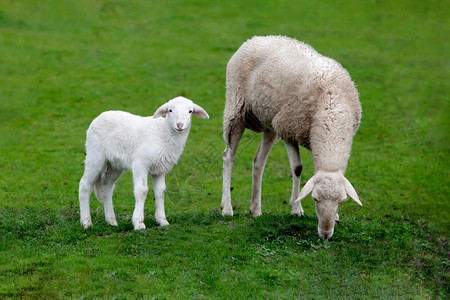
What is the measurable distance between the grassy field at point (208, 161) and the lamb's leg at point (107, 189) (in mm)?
321

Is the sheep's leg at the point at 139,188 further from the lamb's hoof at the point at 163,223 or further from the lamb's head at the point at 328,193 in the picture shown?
the lamb's head at the point at 328,193

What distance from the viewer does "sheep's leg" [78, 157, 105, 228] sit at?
9.51 meters

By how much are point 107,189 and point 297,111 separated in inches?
128

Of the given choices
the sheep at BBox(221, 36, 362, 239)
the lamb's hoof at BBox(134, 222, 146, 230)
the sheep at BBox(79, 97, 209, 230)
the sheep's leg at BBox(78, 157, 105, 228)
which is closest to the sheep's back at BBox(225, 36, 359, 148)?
the sheep at BBox(221, 36, 362, 239)

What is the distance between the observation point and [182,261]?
336 inches

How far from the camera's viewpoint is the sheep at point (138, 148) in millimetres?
9188

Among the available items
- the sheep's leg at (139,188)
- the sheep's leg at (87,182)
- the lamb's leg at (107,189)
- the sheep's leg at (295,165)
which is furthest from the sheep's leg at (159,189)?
the sheep's leg at (295,165)

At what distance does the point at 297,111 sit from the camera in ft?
31.3

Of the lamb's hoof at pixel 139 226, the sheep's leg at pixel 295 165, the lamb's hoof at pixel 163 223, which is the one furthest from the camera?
the sheep's leg at pixel 295 165

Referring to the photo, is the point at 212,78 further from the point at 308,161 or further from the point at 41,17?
the point at 41,17

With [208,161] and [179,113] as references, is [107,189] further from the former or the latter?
[208,161]

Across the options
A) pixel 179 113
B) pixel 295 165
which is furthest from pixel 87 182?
pixel 295 165

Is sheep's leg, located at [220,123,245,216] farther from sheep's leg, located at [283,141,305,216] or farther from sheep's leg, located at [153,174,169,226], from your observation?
sheep's leg, located at [153,174,169,226]

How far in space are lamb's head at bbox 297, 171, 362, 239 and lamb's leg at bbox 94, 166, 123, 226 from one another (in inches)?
123
